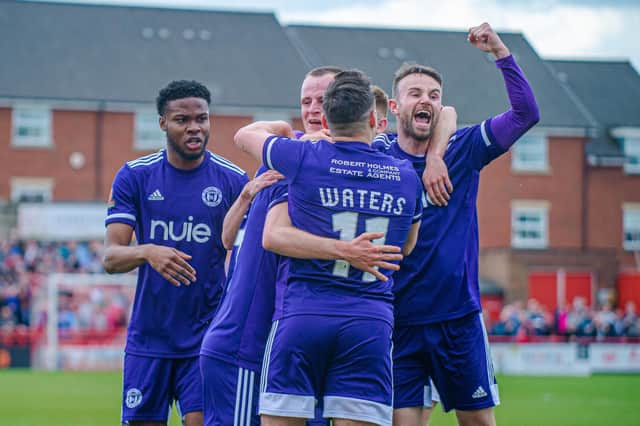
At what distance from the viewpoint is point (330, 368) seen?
578 cm

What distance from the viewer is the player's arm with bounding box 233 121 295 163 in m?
6.01

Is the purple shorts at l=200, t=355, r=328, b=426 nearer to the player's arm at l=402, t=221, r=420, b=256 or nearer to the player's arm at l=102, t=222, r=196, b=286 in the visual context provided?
the player's arm at l=102, t=222, r=196, b=286

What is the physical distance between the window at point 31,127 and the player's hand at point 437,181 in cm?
3815

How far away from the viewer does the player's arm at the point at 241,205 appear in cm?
636

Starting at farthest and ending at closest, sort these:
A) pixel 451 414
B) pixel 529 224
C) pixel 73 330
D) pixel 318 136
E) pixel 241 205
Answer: pixel 529 224 < pixel 73 330 < pixel 451 414 < pixel 241 205 < pixel 318 136

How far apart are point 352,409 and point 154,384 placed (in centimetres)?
220

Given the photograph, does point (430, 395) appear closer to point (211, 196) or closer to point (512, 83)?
point (211, 196)

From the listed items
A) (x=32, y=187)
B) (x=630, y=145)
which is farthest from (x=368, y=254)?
(x=630, y=145)

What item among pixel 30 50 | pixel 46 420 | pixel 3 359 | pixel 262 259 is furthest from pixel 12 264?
pixel 262 259

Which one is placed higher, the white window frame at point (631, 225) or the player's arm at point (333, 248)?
the white window frame at point (631, 225)

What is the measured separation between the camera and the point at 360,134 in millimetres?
5832

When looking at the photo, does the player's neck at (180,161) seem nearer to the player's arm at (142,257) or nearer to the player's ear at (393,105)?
the player's arm at (142,257)

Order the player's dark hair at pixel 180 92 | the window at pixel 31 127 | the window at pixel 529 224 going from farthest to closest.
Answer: the window at pixel 529 224 → the window at pixel 31 127 → the player's dark hair at pixel 180 92

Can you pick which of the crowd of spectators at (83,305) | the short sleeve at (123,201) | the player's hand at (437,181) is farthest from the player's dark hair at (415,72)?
the crowd of spectators at (83,305)
